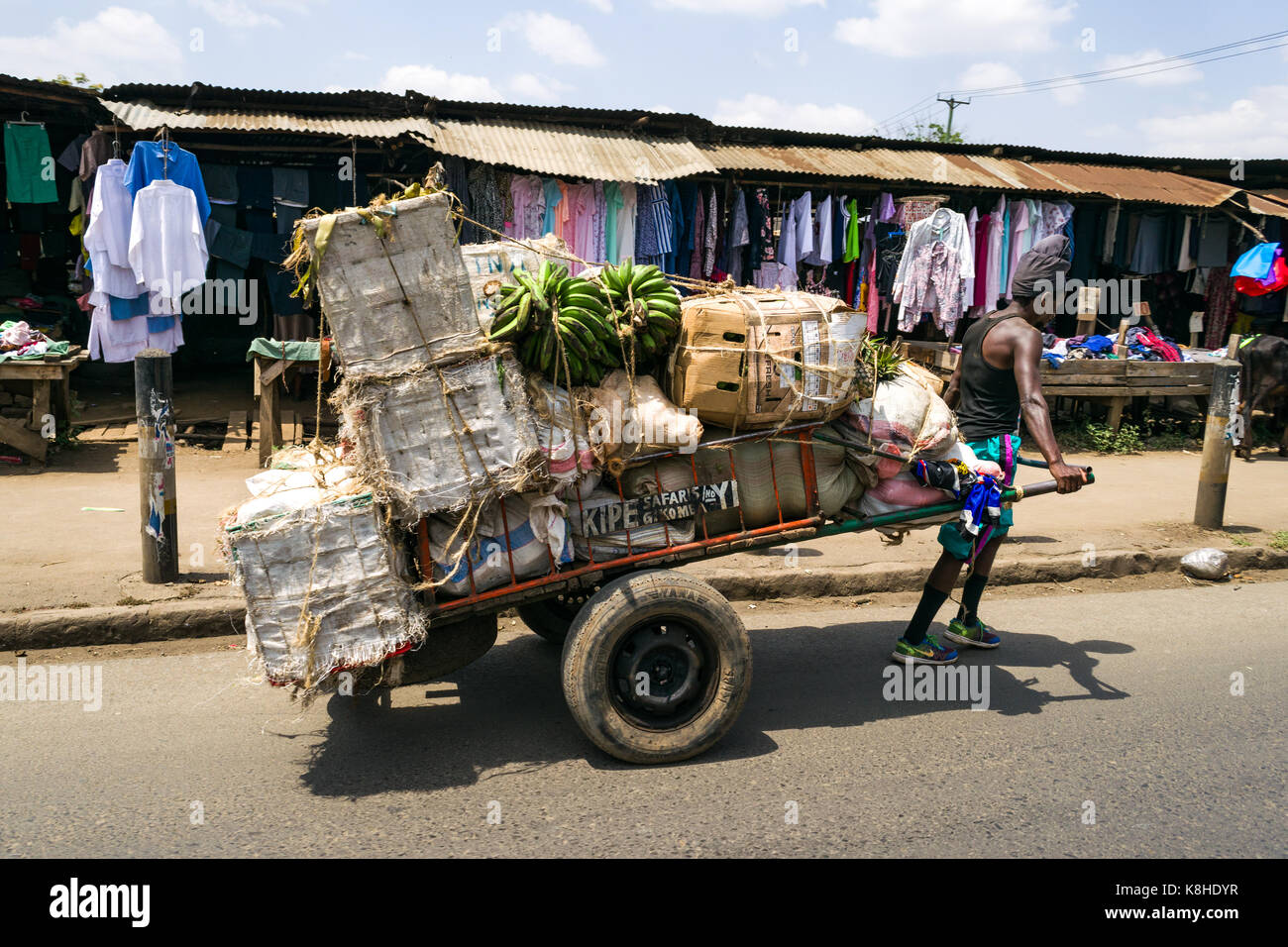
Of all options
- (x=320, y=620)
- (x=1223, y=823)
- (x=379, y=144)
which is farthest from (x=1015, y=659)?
(x=379, y=144)

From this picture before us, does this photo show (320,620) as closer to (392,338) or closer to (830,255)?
(392,338)

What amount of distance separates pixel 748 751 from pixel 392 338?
2178 millimetres

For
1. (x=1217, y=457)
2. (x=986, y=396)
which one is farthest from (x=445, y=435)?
(x=1217, y=457)

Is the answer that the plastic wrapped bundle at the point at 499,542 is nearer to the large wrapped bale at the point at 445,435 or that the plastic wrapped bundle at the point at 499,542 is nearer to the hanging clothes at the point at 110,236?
the large wrapped bale at the point at 445,435

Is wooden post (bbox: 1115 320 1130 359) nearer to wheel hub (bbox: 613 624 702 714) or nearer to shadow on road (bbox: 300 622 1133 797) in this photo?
shadow on road (bbox: 300 622 1133 797)

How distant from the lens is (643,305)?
382 centimetres

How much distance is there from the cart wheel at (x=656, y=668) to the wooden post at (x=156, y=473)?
10.2ft

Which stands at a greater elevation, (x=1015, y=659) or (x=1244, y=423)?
(x=1244, y=423)

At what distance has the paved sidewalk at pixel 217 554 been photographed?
5.29 m

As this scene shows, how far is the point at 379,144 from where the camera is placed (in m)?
9.60

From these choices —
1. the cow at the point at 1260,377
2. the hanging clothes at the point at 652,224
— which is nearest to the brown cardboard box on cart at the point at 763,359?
the hanging clothes at the point at 652,224

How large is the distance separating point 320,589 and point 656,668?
4.38 feet

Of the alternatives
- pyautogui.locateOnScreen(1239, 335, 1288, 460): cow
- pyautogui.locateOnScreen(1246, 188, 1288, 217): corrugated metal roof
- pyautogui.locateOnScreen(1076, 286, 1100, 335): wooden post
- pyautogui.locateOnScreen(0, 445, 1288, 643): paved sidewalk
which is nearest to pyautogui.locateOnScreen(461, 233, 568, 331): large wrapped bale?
pyautogui.locateOnScreen(0, 445, 1288, 643): paved sidewalk
